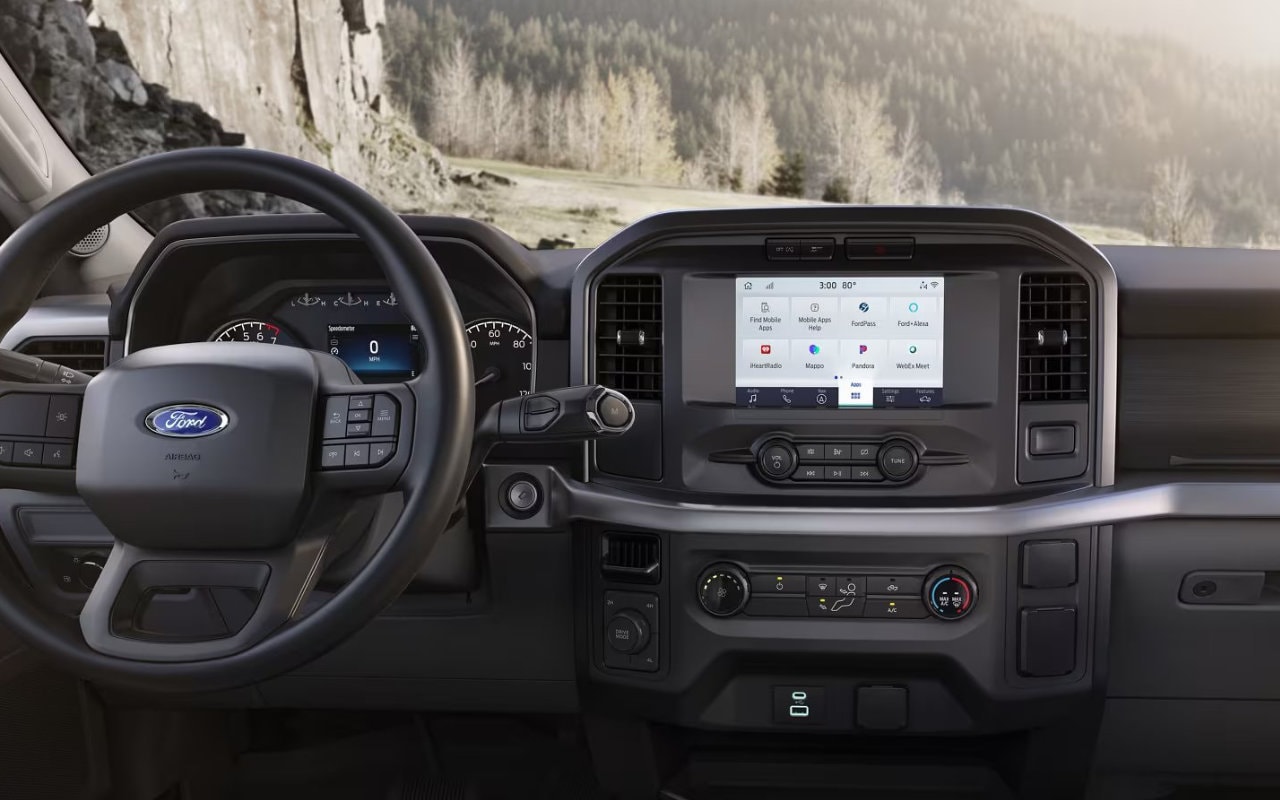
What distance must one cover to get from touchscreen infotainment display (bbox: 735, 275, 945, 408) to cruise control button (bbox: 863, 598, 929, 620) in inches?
15.0

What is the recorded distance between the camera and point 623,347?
2.06 m

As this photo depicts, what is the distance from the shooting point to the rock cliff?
2891 mm

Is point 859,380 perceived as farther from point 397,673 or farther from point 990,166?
point 397,673

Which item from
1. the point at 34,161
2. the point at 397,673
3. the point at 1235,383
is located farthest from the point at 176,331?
the point at 1235,383

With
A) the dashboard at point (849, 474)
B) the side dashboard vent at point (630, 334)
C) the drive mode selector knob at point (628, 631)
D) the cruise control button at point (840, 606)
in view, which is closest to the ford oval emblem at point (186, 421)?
the dashboard at point (849, 474)

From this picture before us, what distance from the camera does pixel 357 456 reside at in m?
1.27

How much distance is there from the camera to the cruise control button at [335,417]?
1.29 m

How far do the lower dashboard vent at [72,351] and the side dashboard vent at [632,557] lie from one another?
3.69ft

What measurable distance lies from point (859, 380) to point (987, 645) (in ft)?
1.89

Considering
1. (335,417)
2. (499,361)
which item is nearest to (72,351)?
(499,361)

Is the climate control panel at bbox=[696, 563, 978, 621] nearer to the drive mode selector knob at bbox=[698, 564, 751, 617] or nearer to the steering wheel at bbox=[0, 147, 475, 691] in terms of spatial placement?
the drive mode selector knob at bbox=[698, 564, 751, 617]

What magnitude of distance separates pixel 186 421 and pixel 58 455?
178 mm

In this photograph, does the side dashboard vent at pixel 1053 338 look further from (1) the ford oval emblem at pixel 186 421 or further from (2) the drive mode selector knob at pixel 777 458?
(1) the ford oval emblem at pixel 186 421

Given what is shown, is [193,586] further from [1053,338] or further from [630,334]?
[1053,338]
